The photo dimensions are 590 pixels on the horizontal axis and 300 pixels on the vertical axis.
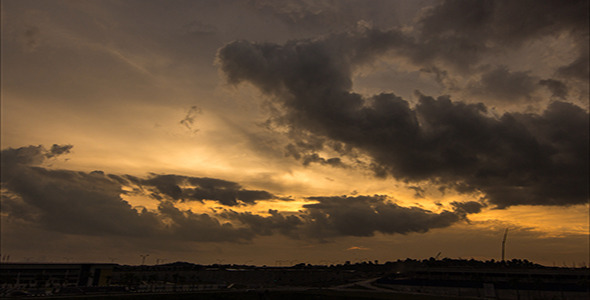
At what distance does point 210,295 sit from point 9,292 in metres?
84.7

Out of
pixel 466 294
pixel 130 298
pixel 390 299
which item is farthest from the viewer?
pixel 466 294

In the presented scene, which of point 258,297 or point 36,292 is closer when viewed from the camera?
point 36,292

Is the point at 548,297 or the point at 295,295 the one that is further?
the point at 295,295

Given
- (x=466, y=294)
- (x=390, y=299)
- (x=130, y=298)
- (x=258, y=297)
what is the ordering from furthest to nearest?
(x=466, y=294) < (x=258, y=297) < (x=390, y=299) < (x=130, y=298)

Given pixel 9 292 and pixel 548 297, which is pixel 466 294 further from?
pixel 9 292

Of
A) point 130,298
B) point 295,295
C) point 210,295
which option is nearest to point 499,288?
point 295,295

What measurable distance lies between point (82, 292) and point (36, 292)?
17730mm

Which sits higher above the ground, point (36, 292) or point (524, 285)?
point (524, 285)

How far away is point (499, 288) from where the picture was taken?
190m

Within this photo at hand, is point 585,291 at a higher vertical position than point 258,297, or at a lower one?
higher

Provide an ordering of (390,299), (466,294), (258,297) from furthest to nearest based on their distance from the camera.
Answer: (466,294) → (258,297) → (390,299)

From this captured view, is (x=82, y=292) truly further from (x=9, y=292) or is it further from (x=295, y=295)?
(x=295, y=295)

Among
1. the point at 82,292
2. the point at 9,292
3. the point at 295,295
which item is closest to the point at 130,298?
the point at 82,292

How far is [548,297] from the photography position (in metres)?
172
